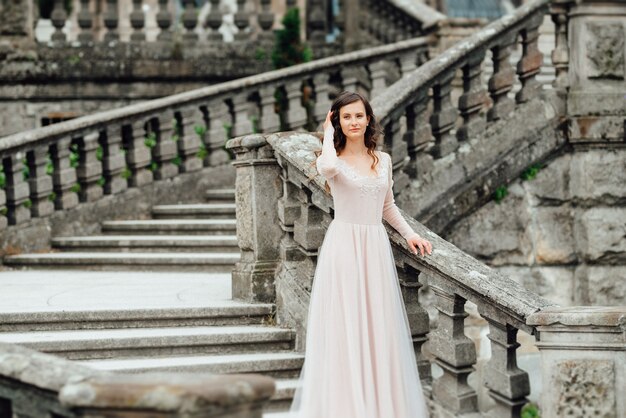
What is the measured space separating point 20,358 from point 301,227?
257cm

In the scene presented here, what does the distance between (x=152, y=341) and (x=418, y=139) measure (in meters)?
2.95

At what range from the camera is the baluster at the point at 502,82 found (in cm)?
831

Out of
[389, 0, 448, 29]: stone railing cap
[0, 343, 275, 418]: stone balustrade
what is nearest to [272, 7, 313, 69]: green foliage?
[389, 0, 448, 29]: stone railing cap

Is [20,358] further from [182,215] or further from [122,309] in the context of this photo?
[182,215]

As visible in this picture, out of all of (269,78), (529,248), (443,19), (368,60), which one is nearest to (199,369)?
(529,248)

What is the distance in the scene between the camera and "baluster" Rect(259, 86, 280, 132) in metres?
10.8

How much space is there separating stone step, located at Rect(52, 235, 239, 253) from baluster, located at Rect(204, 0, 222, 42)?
4.58m

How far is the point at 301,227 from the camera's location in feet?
20.1

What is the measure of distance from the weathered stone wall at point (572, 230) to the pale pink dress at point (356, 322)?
3275 millimetres

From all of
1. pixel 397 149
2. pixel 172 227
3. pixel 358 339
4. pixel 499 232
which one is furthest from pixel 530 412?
pixel 172 227

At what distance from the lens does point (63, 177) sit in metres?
9.73

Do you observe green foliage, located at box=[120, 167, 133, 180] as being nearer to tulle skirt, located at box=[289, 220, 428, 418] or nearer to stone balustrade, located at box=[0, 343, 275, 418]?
tulle skirt, located at box=[289, 220, 428, 418]

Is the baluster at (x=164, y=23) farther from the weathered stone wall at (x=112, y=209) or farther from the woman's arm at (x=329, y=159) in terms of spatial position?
the woman's arm at (x=329, y=159)

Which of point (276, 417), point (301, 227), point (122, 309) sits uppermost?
point (301, 227)
